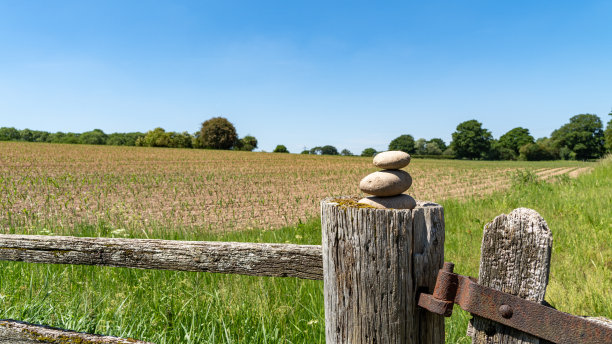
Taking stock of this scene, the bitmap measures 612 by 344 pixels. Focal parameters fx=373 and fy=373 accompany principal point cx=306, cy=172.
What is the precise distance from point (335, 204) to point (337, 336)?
547 millimetres

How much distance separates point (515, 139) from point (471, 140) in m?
18.4

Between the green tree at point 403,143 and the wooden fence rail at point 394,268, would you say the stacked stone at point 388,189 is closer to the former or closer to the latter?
the wooden fence rail at point 394,268

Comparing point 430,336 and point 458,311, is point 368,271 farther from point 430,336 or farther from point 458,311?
point 458,311

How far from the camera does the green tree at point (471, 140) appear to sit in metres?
97.5

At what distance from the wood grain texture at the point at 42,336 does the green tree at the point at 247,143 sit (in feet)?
252

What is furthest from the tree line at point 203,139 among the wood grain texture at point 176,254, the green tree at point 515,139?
the wood grain texture at point 176,254

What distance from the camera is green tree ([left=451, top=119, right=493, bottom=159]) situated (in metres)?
97.5

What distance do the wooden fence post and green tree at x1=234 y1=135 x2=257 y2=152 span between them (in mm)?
77586

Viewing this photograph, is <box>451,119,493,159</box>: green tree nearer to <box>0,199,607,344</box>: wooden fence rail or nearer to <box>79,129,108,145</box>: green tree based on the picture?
<box>79,129,108,145</box>: green tree

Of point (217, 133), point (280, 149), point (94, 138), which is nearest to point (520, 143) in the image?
point (280, 149)

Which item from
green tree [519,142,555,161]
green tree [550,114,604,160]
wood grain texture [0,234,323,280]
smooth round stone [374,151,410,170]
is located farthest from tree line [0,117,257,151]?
green tree [550,114,604,160]

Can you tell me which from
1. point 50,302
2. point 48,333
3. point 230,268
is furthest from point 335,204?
point 50,302

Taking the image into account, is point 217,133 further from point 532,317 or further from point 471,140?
point 532,317

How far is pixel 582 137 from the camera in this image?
3612 inches
